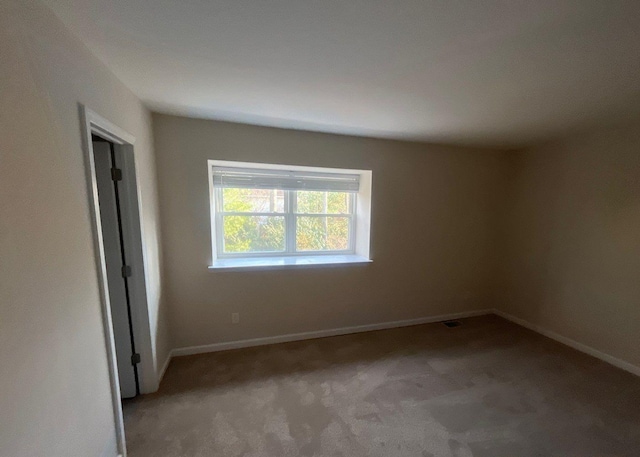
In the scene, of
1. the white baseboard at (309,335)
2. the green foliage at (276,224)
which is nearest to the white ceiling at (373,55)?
the green foliage at (276,224)

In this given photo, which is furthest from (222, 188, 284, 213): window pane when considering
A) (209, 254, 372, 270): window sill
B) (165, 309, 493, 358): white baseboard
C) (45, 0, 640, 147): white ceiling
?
(165, 309, 493, 358): white baseboard

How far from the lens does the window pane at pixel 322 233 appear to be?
303 cm

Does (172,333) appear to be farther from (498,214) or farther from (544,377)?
(498,214)

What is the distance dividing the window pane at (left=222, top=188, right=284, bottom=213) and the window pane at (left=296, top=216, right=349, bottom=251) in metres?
0.31

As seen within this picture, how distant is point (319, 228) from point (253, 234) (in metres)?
0.75

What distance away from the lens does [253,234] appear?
9.41 feet

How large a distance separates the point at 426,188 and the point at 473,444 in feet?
7.69

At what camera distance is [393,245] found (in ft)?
10.0

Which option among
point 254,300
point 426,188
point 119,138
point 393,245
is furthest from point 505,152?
point 119,138

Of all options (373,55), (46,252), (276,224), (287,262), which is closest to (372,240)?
(287,262)

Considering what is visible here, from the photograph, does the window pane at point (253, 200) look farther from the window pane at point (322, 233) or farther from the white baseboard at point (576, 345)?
the white baseboard at point (576, 345)

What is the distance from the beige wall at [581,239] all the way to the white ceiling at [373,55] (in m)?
0.62

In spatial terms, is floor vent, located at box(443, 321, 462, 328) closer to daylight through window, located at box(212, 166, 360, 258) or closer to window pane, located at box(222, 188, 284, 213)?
daylight through window, located at box(212, 166, 360, 258)

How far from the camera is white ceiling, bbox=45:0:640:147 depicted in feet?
3.29
